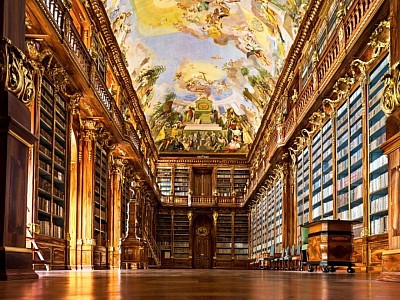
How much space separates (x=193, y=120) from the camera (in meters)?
35.9

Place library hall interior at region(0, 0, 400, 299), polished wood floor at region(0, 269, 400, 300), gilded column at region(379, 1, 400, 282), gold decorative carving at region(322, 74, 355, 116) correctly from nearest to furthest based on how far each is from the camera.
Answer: polished wood floor at region(0, 269, 400, 300), library hall interior at region(0, 0, 400, 299), gilded column at region(379, 1, 400, 282), gold decorative carving at region(322, 74, 355, 116)

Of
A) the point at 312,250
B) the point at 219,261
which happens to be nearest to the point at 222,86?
the point at 219,261

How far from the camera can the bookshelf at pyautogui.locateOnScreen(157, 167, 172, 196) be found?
120 feet

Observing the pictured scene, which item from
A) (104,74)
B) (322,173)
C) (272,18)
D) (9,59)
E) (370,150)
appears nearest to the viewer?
(9,59)

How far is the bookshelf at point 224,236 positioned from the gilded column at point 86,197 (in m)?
20.5

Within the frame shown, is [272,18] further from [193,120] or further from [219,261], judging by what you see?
[219,261]

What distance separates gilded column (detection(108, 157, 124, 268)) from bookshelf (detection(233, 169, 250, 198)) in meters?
13.9

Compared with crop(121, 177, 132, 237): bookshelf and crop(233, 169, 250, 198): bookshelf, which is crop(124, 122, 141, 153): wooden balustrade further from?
crop(233, 169, 250, 198): bookshelf

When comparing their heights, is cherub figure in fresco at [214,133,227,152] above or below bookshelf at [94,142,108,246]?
above

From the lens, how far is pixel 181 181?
36.5m

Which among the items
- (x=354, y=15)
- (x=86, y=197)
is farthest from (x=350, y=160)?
(x=86, y=197)

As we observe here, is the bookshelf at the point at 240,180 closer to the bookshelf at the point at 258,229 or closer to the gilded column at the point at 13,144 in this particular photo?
the bookshelf at the point at 258,229

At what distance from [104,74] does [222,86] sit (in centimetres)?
1406

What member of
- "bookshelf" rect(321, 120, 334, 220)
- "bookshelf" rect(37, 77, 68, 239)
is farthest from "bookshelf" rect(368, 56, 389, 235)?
"bookshelf" rect(37, 77, 68, 239)
